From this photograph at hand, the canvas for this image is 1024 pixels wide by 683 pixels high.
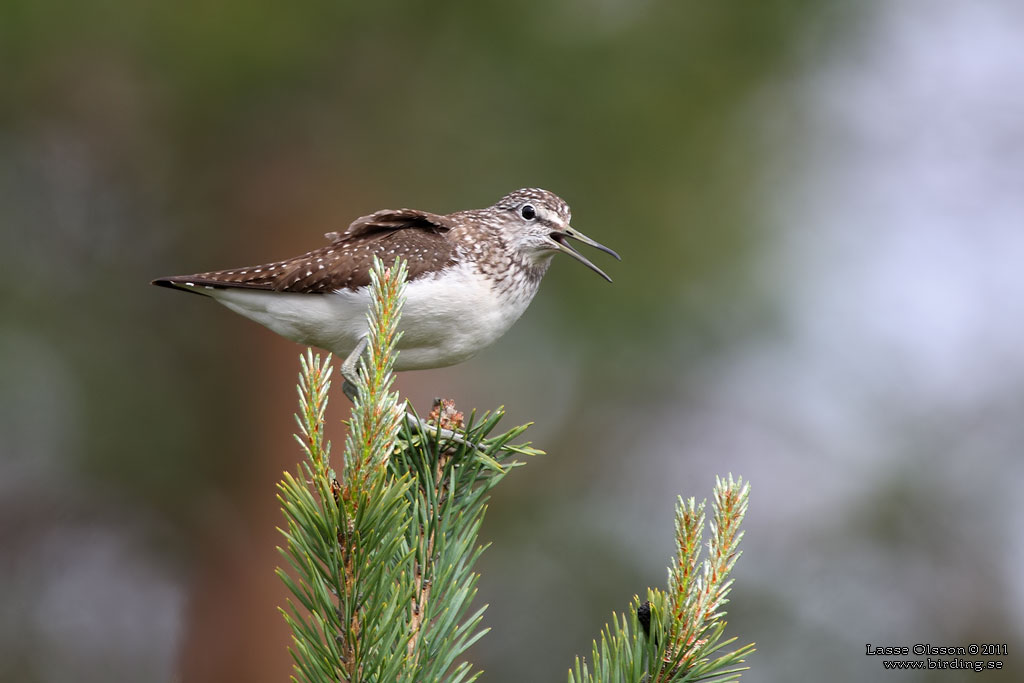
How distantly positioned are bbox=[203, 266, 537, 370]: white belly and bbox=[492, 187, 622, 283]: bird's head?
1.25ft

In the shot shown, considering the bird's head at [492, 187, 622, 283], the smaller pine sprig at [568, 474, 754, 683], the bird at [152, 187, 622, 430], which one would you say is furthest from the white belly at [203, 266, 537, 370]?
the smaller pine sprig at [568, 474, 754, 683]

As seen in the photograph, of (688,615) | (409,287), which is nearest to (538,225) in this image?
(409,287)

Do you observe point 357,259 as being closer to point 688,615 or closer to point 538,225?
point 538,225

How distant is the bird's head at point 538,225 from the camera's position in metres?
Answer: 5.53

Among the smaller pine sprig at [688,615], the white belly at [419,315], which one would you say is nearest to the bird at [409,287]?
the white belly at [419,315]

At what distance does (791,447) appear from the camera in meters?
9.66

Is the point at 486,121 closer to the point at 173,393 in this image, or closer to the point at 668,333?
the point at 668,333

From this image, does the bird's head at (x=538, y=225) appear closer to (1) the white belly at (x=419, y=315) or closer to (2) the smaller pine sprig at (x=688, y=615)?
(1) the white belly at (x=419, y=315)

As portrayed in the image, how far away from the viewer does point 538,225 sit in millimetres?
5668

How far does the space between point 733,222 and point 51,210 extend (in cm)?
712

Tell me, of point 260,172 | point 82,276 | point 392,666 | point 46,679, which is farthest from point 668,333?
point 392,666

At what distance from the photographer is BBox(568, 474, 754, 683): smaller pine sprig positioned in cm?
260

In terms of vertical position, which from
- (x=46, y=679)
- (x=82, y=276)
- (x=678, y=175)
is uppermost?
(x=678, y=175)

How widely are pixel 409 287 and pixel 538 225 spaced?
43.8 inches
